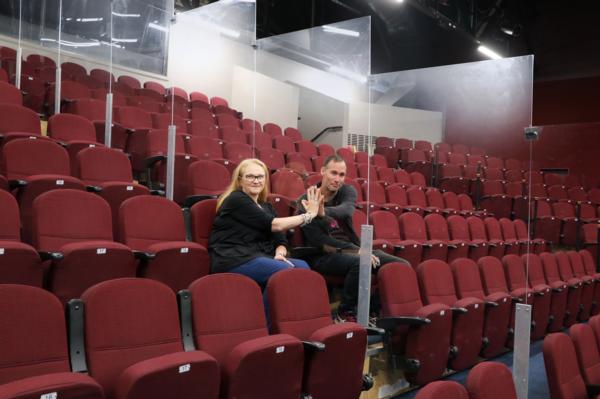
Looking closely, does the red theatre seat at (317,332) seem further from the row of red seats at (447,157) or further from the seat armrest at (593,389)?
the row of red seats at (447,157)

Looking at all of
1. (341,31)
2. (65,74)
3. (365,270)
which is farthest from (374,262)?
(65,74)

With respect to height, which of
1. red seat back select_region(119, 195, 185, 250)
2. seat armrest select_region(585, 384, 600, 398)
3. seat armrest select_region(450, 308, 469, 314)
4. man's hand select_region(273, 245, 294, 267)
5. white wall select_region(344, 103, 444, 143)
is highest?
white wall select_region(344, 103, 444, 143)

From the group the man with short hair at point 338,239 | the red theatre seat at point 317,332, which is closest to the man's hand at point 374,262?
the man with short hair at point 338,239

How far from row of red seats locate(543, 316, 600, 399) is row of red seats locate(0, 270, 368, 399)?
15.7 inches

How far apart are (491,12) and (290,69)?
110 inches

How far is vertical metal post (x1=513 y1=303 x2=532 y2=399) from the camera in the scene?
1178 millimetres

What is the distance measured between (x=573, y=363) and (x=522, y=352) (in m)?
0.11

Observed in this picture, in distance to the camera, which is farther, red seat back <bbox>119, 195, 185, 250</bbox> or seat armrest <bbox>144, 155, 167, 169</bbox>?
seat armrest <bbox>144, 155, 167, 169</bbox>

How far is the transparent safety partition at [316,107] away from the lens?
1.95 m

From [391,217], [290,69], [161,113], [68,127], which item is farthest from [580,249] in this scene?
[68,127]

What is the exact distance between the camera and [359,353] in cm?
99

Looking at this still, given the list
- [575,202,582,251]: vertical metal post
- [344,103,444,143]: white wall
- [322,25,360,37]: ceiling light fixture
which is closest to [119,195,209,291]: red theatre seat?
[322,25,360,37]: ceiling light fixture

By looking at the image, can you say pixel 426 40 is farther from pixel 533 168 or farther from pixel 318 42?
pixel 533 168

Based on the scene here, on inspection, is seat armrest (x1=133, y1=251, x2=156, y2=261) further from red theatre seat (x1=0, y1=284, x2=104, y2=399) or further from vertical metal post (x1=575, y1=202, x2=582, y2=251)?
vertical metal post (x1=575, y1=202, x2=582, y2=251)
